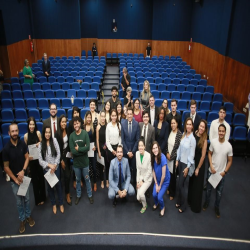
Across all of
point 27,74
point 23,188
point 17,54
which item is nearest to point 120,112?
point 23,188

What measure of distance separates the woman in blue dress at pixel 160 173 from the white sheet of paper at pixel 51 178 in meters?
1.67

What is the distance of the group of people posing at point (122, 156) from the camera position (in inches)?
146

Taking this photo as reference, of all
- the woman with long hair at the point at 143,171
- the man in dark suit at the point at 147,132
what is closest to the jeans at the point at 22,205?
the woman with long hair at the point at 143,171

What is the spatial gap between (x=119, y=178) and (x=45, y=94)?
209 inches

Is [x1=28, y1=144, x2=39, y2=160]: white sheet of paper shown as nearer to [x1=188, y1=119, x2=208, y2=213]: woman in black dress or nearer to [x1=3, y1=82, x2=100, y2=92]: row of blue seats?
[x1=188, y1=119, x2=208, y2=213]: woman in black dress

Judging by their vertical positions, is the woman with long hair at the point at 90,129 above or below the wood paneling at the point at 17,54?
below

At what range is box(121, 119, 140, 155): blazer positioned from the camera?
4457 millimetres

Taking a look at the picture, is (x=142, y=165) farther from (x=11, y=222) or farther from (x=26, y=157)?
(x=11, y=222)

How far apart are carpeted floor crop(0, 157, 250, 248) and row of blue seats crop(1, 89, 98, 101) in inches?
169

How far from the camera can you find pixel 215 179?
3.83 metres

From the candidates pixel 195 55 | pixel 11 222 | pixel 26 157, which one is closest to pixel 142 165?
pixel 26 157

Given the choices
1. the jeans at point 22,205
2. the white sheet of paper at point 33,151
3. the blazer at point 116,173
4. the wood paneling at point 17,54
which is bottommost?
the jeans at point 22,205

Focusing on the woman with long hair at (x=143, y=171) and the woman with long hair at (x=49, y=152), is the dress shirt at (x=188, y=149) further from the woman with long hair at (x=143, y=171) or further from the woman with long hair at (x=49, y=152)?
the woman with long hair at (x=49, y=152)

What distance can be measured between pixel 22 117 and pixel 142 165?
4495 millimetres
